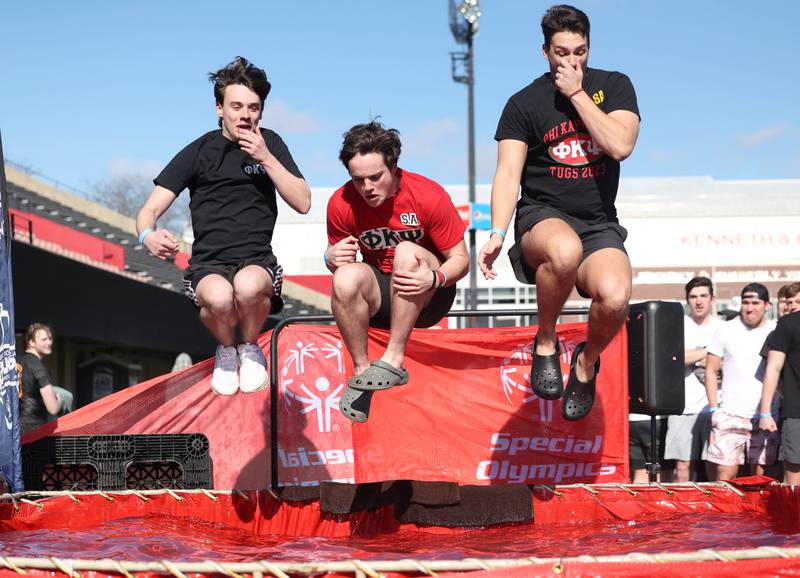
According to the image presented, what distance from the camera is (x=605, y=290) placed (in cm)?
454

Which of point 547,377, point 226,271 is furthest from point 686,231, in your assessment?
point 226,271

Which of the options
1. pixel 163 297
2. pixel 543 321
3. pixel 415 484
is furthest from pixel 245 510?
pixel 163 297

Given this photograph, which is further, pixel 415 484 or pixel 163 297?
pixel 163 297

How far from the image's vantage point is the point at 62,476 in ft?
17.4

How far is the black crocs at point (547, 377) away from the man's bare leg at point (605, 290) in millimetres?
201

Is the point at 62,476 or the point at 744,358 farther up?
the point at 744,358

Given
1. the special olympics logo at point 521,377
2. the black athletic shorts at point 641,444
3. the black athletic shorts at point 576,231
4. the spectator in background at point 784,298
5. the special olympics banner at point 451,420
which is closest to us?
the black athletic shorts at point 576,231

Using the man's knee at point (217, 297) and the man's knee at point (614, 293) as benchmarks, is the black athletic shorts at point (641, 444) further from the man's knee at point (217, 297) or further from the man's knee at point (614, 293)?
the man's knee at point (217, 297)

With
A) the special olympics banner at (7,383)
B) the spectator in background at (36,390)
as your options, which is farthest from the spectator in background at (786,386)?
the spectator in background at (36,390)

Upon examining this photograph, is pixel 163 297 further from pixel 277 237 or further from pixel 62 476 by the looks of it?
pixel 277 237

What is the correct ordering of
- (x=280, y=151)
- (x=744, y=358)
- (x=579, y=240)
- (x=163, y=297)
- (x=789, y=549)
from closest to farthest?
1. (x=789, y=549)
2. (x=579, y=240)
3. (x=280, y=151)
4. (x=744, y=358)
5. (x=163, y=297)

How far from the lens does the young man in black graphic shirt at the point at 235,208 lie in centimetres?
470

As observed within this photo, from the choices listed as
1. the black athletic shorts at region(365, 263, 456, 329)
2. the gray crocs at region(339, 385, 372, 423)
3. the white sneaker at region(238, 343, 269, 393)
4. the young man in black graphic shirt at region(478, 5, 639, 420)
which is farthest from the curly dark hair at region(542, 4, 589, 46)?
the white sneaker at region(238, 343, 269, 393)

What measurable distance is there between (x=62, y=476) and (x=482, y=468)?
2.46 m
